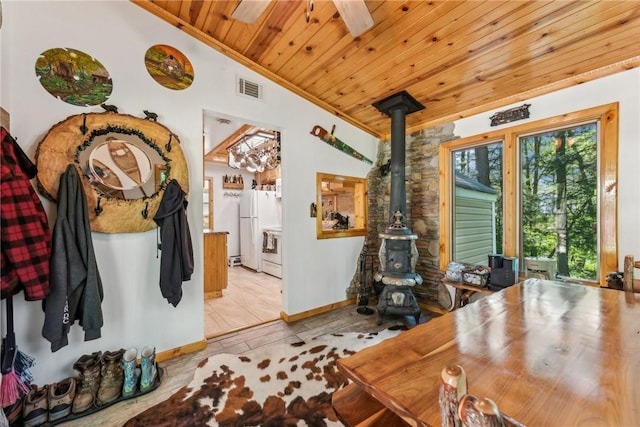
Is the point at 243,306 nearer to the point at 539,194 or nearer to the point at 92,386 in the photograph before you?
the point at 92,386

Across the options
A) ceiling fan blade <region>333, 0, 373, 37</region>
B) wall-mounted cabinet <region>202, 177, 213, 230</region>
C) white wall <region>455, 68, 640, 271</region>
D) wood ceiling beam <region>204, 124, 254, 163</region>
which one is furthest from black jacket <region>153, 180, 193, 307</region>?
wall-mounted cabinet <region>202, 177, 213, 230</region>

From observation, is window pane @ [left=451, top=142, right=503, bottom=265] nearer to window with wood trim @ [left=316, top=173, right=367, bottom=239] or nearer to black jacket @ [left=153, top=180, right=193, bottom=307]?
window with wood trim @ [left=316, top=173, right=367, bottom=239]

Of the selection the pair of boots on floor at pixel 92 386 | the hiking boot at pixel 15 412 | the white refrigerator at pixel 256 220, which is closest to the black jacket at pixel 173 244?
the pair of boots on floor at pixel 92 386

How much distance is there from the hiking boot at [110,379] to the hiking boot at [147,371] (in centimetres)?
13

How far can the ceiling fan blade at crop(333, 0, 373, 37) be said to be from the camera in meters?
1.49

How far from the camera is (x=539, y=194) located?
2.62 m

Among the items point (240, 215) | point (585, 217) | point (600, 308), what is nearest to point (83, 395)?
point (600, 308)

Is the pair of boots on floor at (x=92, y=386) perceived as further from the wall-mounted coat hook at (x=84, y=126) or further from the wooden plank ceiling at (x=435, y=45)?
the wooden plank ceiling at (x=435, y=45)

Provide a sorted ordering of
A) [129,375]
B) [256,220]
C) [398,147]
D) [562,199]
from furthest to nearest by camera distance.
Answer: [256,220] < [398,147] < [562,199] < [129,375]

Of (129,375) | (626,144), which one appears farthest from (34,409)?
(626,144)

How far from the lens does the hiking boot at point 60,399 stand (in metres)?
1.57

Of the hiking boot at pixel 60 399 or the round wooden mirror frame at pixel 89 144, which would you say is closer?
the hiking boot at pixel 60 399

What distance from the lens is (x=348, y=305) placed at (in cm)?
349

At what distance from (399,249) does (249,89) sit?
2.37 metres
